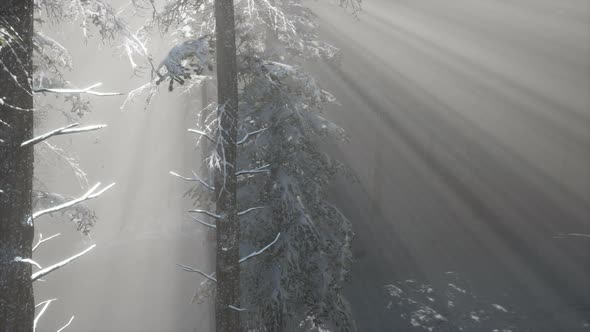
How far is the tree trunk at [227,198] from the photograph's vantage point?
5.57 m

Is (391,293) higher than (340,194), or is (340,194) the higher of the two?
(340,194)

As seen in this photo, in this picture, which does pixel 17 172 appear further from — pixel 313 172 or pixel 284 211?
pixel 313 172

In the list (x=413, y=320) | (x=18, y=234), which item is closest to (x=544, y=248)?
(x=413, y=320)

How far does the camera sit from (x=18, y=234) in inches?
149

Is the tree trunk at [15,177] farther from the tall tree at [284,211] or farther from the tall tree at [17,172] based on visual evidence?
the tall tree at [284,211]

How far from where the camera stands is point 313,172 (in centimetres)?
958

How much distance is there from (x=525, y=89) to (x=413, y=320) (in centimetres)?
2214

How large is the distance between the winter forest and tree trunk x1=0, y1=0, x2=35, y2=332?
16 millimetres

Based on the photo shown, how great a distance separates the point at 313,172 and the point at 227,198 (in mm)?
4174

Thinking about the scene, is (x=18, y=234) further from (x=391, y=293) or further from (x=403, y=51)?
(x=403, y=51)

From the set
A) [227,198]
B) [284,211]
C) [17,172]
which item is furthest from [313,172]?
[17,172]

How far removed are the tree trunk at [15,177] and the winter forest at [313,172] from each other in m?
0.02

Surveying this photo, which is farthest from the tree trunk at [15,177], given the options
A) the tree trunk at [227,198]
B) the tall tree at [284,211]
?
the tall tree at [284,211]

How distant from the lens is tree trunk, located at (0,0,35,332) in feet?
12.1
